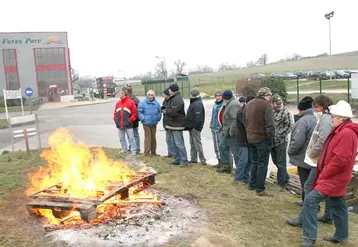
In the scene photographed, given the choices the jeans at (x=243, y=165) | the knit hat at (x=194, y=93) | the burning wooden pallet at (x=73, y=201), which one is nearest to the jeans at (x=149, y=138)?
the knit hat at (x=194, y=93)

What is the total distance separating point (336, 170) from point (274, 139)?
2.76m

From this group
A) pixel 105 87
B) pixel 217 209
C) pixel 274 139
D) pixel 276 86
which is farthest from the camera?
pixel 105 87

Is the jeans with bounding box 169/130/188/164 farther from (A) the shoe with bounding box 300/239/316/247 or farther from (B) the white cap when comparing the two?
(B) the white cap

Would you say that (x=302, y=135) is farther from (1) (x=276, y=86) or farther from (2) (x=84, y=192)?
(1) (x=276, y=86)

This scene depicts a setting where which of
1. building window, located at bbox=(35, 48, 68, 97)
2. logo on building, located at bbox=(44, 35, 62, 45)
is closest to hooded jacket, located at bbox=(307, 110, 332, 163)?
building window, located at bbox=(35, 48, 68, 97)

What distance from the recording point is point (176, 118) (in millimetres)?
8992

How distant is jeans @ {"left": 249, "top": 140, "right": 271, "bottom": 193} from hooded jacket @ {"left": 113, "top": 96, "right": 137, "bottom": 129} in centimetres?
411

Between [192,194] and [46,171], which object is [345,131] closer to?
[192,194]

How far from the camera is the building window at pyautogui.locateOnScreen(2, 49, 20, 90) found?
188 feet

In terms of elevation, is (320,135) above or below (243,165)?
above

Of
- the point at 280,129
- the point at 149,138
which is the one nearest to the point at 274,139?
the point at 280,129

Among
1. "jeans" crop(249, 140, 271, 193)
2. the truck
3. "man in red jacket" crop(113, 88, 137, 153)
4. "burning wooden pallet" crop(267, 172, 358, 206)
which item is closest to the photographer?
"jeans" crop(249, 140, 271, 193)

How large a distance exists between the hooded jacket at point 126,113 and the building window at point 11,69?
53372 millimetres

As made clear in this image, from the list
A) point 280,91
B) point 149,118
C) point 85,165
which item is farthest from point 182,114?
point 280,91
